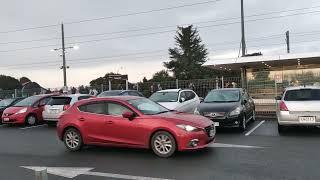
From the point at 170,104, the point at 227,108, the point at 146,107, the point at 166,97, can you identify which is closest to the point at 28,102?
the point at 166,97

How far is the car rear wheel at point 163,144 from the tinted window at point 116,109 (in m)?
1.11

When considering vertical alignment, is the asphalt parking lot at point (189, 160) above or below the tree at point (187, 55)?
below

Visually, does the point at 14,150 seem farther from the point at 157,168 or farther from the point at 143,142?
the point at 157,168

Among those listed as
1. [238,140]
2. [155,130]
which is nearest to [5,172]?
[155,130]

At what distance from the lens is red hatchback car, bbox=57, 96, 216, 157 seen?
998cm

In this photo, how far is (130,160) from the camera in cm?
998

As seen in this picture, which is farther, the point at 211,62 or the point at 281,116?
the point at 211,62

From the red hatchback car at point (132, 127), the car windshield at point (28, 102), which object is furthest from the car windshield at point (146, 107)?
the car windshield at point (28, 102)

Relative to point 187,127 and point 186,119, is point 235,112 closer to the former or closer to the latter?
point 186,119

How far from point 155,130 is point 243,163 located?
2.24 metres

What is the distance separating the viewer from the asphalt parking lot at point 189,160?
8.37m

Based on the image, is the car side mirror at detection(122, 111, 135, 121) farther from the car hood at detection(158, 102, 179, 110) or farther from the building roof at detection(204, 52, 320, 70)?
the building roof at detection(204, 52, 320, 70)

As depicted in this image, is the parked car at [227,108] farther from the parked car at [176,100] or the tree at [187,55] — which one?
the tree at [187,55]

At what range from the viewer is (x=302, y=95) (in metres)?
13.8
